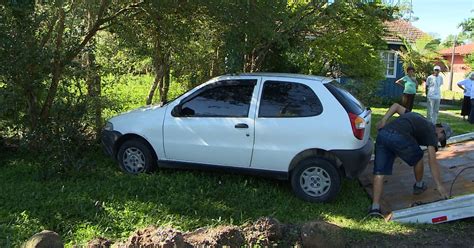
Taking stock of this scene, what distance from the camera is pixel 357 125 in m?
6.14

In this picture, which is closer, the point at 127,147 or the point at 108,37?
the point at 127,147

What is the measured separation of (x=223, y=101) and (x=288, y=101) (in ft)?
2.93

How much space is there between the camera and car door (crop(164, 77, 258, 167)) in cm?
653

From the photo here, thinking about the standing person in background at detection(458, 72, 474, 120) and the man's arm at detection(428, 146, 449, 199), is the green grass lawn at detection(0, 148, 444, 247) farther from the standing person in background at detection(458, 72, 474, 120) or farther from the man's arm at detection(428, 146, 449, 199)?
the standing person in background at detection(458, 72, 474, 120)

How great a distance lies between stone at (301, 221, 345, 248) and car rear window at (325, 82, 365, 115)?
2133 mm

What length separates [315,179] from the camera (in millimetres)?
6305

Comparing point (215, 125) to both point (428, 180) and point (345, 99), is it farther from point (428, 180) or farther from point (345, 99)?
point (428, 180)

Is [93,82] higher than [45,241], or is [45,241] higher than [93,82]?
[93,82]

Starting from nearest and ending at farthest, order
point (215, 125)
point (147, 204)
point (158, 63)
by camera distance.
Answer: point (147, 204) < point (215, 125) < point (158, 63)

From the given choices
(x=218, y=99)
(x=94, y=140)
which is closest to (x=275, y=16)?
(x=218, y=99)

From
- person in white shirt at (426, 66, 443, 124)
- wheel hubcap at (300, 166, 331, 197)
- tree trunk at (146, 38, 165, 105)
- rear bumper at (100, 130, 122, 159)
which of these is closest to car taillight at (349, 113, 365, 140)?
wheel hubcap at (300, 166, 331, 197)

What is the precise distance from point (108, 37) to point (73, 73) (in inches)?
73.6

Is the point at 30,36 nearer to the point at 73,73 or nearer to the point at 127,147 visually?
the point at 73,73

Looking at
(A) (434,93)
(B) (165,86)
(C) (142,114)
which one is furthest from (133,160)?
(A) (434,93)
